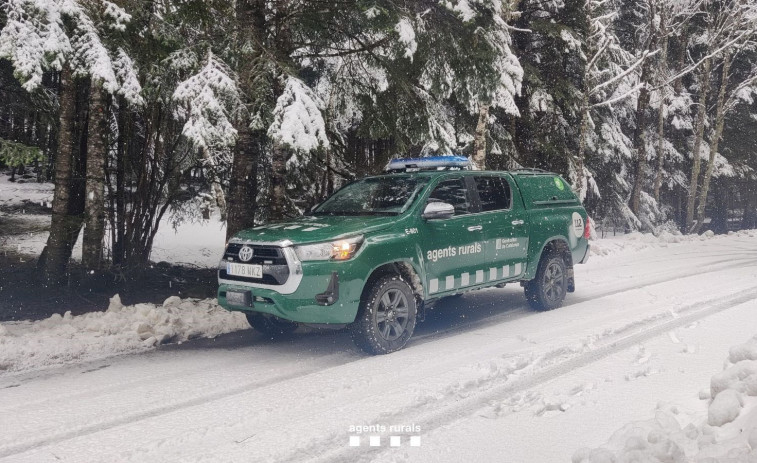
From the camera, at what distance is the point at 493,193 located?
7641 mm

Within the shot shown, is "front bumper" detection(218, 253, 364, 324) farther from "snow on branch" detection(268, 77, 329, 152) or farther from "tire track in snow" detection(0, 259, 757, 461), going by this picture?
"snow on branch" detection(268, 77, 329, 152)

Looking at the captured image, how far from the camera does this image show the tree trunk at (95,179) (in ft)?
30.8

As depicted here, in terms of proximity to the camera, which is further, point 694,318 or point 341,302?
point 694,318

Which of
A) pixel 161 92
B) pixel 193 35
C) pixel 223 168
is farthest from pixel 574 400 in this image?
pixel 223 168

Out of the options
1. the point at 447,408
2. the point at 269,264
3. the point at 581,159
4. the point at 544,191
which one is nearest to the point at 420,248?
the point at 269,264

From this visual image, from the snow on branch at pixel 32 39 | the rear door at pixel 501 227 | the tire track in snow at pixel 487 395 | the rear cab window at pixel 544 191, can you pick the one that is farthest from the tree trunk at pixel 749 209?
the snow on branch at pixel 32 39

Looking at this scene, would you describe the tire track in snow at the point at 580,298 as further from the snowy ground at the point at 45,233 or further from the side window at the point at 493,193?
the snowy ground at the point at 45,233

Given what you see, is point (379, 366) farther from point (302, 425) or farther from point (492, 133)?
point (492, 133)

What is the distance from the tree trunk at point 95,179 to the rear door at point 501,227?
20.3ft

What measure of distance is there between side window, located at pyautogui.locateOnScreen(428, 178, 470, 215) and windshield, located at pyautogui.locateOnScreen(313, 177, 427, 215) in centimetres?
23

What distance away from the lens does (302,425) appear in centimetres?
418

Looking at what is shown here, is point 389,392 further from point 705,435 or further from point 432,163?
point 432,163

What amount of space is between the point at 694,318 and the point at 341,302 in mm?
4604

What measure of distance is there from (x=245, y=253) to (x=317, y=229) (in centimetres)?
81
